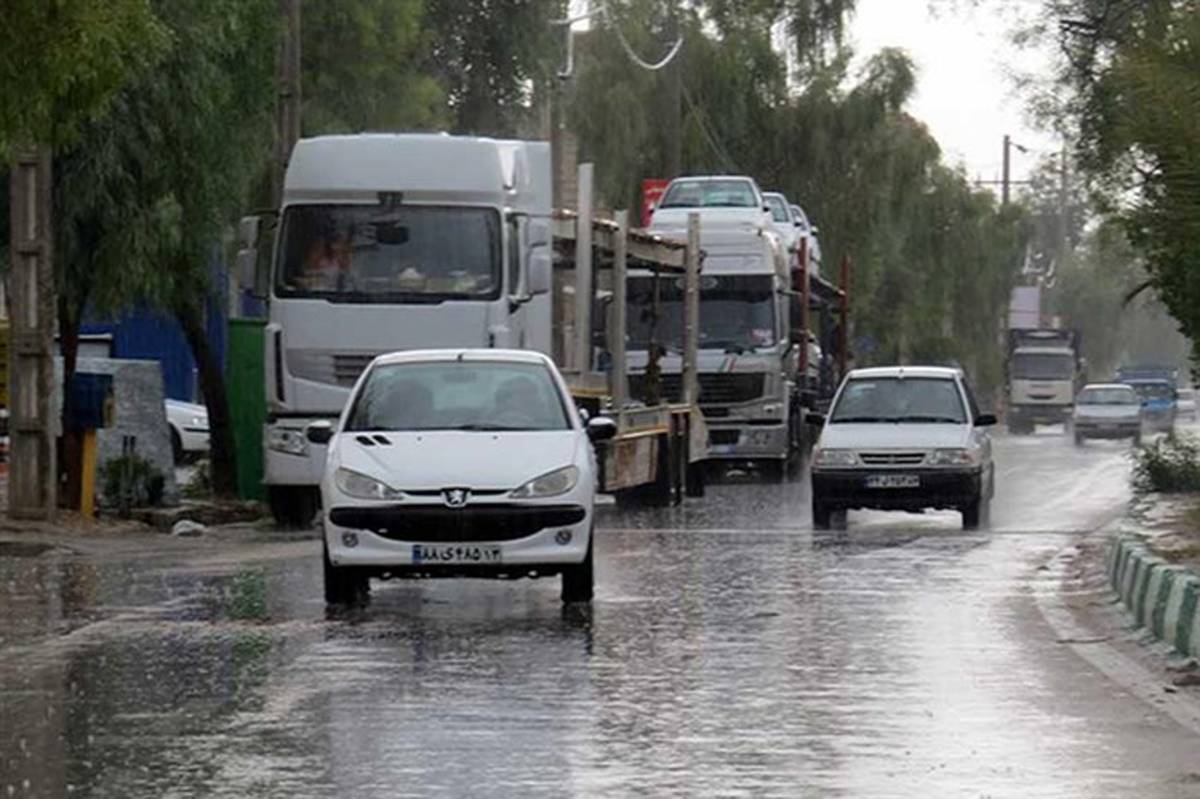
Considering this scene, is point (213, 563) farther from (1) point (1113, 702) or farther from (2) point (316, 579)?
(1) point (1113, 702)

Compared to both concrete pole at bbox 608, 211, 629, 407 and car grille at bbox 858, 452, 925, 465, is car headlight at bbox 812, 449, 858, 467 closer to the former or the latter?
car grille at bbox 858, 452, 925, 465

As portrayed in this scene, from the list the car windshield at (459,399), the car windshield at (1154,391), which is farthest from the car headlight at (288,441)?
the car windshield at (1154,391)

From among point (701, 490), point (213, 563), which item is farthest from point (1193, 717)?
point (701, 490)

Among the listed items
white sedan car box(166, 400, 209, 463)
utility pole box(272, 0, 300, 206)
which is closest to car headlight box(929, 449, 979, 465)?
utility pole box(272, 0, 300, 206)

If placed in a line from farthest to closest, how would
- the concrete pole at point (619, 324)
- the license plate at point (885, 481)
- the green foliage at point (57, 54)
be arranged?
the concrete pole at point (619, 324) < the license plate at point (885, 481) < the green foliage at point (57, 54)

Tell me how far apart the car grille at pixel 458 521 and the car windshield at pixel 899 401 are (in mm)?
12704

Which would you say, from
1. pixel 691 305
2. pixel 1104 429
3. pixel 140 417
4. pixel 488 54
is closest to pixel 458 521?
pixel 140 417

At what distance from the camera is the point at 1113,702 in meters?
14.0

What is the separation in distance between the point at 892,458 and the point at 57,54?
46.2 feet

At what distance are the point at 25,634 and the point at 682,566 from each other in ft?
23.4

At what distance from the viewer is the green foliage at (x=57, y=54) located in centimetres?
1695

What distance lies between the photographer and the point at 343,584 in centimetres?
1892

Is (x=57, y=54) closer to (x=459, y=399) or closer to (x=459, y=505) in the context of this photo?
(x=459, y=505)

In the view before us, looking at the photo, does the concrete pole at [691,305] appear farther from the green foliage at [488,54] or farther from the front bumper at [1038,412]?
the front bumper at [1038,412]
